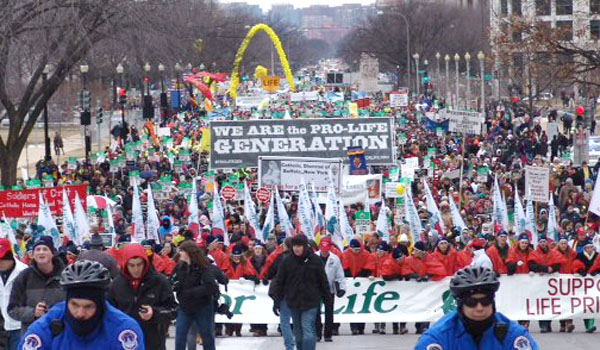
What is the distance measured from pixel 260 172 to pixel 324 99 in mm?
48020

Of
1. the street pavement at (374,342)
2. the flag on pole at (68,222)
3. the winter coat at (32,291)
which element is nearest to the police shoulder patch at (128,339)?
the winter coat at (32,291)

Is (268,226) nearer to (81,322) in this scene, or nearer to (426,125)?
(81,322)

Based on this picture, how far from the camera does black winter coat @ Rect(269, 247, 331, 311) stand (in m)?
12.0

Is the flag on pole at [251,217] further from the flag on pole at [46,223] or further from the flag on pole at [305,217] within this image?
the flag on pole at [46,223]

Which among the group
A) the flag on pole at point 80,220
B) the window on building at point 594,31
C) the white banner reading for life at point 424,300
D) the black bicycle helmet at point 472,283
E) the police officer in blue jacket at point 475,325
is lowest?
the white banner reading for life at point 424,300

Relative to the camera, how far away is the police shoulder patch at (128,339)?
6.09 meters

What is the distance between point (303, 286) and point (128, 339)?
596 cm

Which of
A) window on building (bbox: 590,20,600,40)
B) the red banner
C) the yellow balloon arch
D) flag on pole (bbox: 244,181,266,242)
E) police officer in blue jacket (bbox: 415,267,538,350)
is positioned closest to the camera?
police officer in blue jacket (bbox: 415,267,538,350)

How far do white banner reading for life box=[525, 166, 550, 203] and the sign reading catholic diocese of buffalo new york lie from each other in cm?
752

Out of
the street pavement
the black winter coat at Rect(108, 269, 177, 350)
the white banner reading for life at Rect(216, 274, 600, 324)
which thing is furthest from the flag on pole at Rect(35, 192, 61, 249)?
the black winter coat at Rect(108, 269, 177, 350)

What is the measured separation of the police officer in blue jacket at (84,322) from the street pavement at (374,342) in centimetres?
891

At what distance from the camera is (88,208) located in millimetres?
24609

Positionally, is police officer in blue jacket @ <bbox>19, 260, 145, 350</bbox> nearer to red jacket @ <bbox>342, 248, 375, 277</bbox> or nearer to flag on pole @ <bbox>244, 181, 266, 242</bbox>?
red jacket @ <bbox>342, 248, 375, 277</bbox>

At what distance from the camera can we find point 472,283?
219 inches
